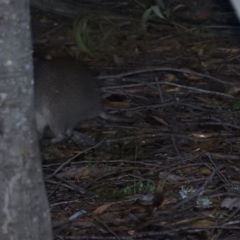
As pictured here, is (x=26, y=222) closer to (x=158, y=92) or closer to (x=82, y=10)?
(x=158, y=92)

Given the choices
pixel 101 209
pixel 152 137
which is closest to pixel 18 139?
pixel 101 209

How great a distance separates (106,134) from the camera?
5844 millimetres

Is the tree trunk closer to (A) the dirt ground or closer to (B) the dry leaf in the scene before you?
(A) the dirt ground

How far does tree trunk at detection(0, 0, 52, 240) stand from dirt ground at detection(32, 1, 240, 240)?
80 cm

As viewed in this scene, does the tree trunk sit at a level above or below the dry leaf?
above

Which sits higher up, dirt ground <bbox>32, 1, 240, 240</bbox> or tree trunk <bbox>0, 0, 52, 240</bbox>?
tree trunk <bbox>0, 0, 52, 240</bbox>

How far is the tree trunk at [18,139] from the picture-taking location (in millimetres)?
3189

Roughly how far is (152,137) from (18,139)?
2.40 meters

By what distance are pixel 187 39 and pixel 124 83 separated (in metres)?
1.11

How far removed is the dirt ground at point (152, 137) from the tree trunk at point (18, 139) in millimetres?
795

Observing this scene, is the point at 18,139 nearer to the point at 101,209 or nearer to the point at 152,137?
the point at 101,209

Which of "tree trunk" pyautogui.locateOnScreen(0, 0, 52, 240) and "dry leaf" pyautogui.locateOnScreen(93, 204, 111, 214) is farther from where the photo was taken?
"dry leaf" pyautogui.locateOnScreen(93, 204, 111, 214)

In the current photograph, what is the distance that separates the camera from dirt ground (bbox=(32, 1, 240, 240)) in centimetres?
447

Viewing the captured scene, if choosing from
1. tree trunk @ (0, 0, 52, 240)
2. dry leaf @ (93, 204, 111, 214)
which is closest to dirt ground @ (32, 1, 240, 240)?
dry leaf @ (93, 204, 111, 214)
